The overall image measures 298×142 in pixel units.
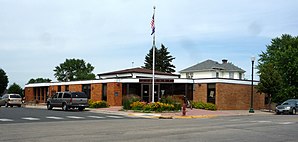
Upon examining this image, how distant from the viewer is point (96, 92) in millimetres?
45469

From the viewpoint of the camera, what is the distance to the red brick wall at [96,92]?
4492 centimetres

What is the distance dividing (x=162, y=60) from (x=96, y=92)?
178 feet

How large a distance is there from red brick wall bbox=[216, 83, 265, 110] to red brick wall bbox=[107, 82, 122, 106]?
35.7 feet

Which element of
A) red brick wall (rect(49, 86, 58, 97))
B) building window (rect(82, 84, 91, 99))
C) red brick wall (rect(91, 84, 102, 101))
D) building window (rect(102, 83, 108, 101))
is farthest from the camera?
red brick wall (rect(49, 86, 58, 97))

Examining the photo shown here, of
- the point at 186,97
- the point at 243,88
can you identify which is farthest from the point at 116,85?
the point at 243,88

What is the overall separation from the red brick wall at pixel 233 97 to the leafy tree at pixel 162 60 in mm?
53285

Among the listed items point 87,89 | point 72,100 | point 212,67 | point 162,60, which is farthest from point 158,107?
point 162,60

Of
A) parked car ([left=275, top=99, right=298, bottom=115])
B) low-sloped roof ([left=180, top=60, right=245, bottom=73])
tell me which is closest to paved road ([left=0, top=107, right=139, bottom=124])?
parked car ([left=275, top=99, right=298, bottom=115])

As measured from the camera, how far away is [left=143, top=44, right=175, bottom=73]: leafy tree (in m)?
97.9

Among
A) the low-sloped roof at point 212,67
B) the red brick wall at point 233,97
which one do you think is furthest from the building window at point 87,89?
the low-sloped roof at point 212,67

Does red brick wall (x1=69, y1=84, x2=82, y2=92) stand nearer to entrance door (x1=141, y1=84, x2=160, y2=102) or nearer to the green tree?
entrance door (x1=141, y1=84, x2=160, y2=102)

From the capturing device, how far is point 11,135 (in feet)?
47.3

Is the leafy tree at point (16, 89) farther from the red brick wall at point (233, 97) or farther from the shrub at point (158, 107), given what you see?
the shrub at point (158, 107)

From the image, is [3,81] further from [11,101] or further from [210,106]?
[210,106]
